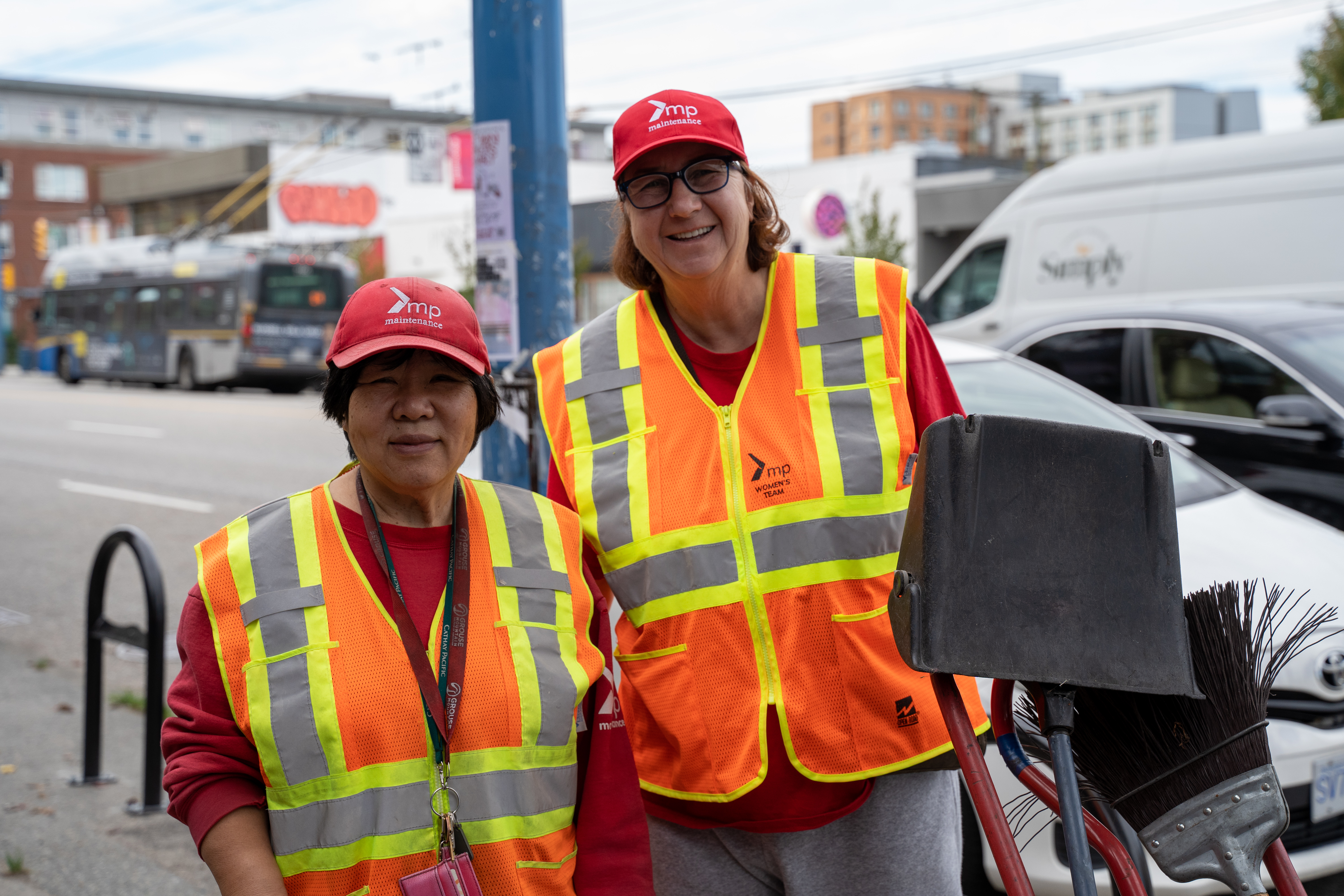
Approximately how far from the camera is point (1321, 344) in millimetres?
6129

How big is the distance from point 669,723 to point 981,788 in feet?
2.17

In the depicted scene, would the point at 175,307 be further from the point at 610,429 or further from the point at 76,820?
the point at 610,429

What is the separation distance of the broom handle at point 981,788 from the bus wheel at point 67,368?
35.4 metres

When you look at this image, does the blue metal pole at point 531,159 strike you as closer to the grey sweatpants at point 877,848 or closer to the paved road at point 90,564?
the paved road at point 90,564

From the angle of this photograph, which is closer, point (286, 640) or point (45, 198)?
point (286, 640)

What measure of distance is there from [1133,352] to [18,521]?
9671 millimetres

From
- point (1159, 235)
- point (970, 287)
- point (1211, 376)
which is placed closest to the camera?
point (1211, 376)

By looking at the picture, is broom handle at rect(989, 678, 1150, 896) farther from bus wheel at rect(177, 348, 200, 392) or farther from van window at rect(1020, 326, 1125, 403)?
bus wheel at rect(177, 348, 200, 392)

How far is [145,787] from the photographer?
14.8ft

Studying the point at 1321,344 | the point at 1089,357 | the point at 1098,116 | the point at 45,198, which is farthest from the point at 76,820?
the point at 1098,116

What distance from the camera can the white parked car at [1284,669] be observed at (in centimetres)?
329

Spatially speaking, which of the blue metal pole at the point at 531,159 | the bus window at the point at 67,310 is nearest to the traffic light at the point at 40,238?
the bus window at the point at 67,310

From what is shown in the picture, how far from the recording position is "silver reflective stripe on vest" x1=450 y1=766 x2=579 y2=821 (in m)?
1.88

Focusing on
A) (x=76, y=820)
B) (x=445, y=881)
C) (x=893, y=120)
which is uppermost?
(x=893, y=120)
